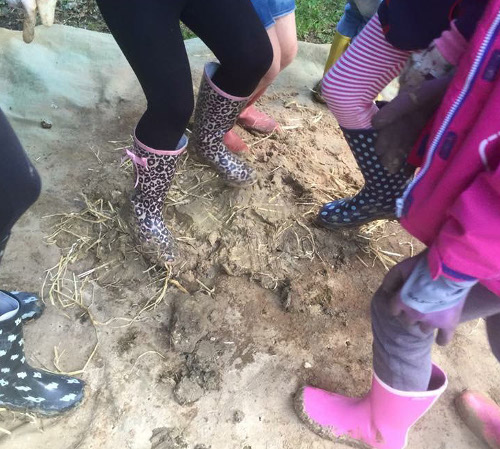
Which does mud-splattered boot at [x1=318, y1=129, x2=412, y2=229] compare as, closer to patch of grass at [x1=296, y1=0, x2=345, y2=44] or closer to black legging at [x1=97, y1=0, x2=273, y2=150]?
black legging at [x1=97, y1=0, x2=273, y2=150]

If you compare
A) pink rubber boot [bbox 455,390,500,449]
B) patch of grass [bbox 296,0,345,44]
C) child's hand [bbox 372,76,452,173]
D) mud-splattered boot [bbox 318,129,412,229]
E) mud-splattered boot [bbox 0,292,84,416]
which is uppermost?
child's hand [bbox 372,76,452,173]

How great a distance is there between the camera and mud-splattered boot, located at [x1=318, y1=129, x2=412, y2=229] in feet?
5.90

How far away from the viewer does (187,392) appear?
1694 mm

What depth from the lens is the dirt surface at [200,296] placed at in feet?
5.49

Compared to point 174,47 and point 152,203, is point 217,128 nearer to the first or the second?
point 152,203

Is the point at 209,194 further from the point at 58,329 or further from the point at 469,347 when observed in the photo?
the point at 469,347

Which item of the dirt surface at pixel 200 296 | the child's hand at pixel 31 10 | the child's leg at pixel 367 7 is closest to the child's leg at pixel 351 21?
the child's leg at pixel 367 7

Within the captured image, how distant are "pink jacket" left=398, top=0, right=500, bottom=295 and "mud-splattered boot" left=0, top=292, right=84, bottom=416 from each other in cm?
112

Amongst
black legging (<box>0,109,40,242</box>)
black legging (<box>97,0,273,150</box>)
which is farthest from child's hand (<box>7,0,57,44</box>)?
black legging (<box>0,109,40,242</box>)

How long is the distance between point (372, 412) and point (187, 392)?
1.96 feet

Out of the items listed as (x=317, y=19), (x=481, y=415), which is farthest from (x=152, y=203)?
(x=317, y=19)

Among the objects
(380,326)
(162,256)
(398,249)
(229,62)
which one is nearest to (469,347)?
(398,249)

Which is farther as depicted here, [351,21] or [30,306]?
[351,21]

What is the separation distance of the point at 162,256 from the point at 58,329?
0.46 metres
